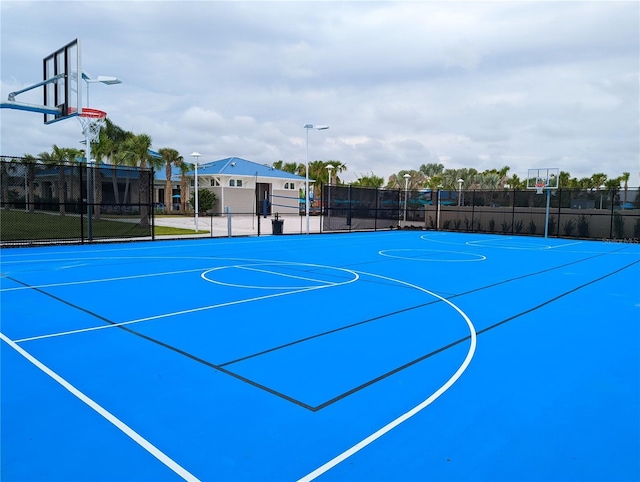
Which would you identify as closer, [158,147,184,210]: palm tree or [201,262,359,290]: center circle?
[201,262,359,290]: center circle

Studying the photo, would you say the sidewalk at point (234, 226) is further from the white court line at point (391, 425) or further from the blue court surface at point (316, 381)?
the white court line at point (391, 425)

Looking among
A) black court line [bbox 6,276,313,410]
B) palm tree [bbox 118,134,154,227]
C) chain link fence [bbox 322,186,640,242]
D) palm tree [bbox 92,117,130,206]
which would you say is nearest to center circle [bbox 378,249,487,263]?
black court line [bbox 6,276,313,410]

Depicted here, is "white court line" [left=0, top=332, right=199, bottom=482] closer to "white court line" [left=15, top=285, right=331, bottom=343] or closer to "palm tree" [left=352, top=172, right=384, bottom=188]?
"white court line" [left=15, top=285, right=331, bottom=343]

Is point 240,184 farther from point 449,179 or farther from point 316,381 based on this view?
point 316,381

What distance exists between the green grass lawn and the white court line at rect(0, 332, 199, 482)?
1379 cm

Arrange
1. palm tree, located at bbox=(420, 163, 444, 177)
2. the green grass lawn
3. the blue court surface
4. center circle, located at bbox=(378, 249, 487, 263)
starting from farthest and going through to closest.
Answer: palm tree, located at bbox=(420, 163, 444, 177) → the green grass lawn → center circle, located at bbox=(378, 249, 487, 263) → the blue court surface

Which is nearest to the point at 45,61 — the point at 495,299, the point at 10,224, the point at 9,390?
the point at 10,224

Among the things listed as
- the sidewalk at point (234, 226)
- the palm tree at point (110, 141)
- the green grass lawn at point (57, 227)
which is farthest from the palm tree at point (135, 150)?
the green grass lawn at point (57, 227)

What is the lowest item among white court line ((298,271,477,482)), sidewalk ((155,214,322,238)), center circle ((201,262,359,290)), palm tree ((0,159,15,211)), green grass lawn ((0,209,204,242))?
white court line ((298,271,477,482))

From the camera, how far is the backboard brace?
13.2 m

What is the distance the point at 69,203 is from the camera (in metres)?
17.0

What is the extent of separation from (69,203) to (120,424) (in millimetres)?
15403

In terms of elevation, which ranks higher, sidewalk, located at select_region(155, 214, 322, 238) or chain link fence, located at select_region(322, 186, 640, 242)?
chain link fence, located at select_region(322, 186, 640, 242)

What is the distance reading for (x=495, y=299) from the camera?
28.9ft
